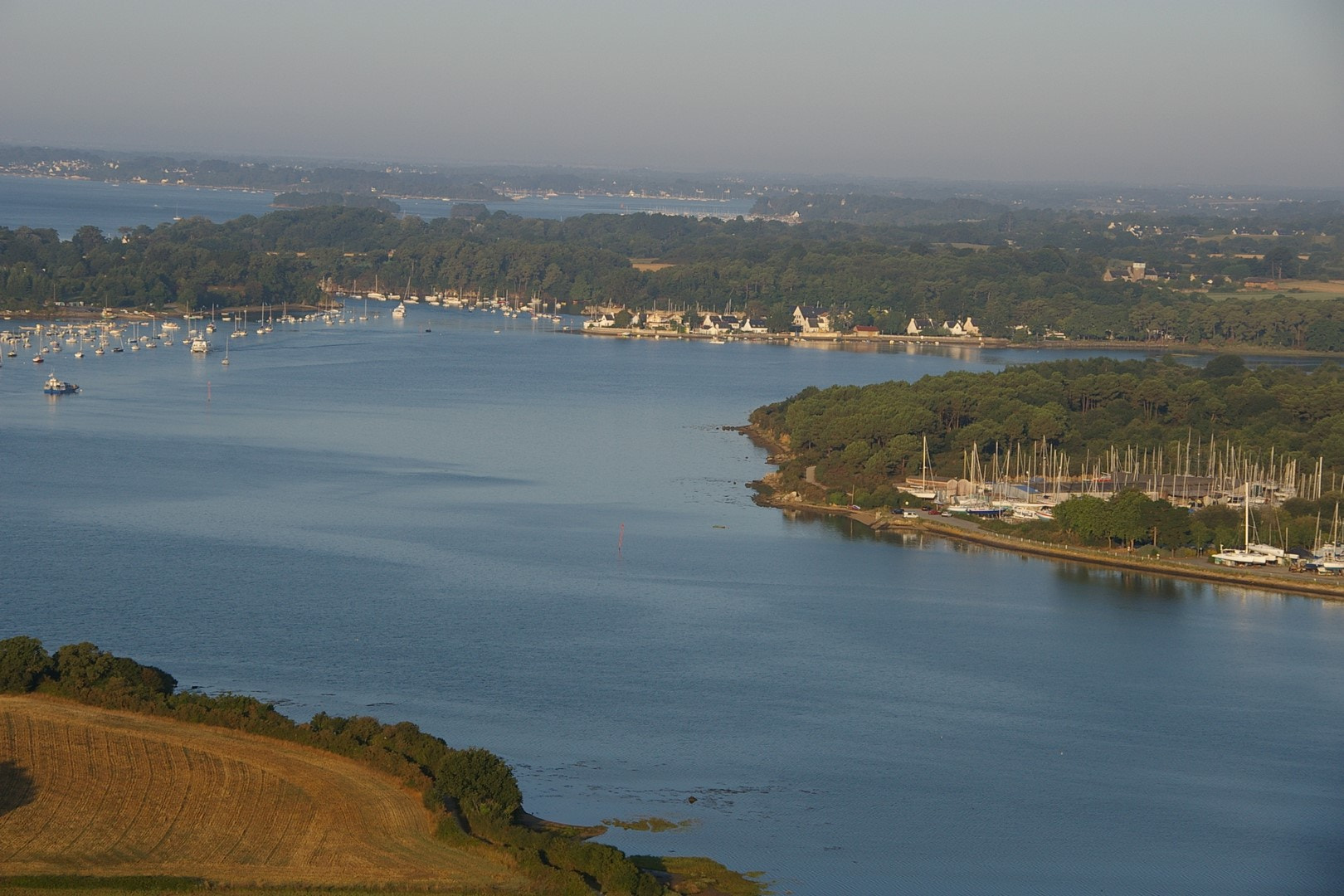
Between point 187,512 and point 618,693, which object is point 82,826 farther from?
point 187,512

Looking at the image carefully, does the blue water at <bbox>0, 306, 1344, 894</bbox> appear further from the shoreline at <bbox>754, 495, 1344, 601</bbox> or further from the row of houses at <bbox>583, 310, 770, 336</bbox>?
the row of houses at <bbox>583, 310, 770, 336</bbox>

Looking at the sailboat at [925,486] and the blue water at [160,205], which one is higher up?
the blue water at [160,205]

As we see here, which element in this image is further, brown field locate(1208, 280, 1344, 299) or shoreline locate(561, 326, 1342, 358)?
brown field locate(1208, 280, 1344, 299)

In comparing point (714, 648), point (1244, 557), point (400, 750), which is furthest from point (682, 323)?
point (400, 750)

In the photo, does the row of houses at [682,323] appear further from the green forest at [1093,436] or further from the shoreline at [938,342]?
the green forest at [1093,436]

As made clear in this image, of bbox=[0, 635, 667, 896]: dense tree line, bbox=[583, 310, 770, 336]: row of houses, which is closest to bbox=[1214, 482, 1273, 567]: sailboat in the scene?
bbox=[0, 635, 667, 896]: dense tree line

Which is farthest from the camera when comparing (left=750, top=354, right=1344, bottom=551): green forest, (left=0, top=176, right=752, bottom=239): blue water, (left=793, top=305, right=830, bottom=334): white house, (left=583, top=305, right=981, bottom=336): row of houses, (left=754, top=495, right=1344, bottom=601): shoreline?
(left=0, top=176, right=752, bottom=239): blue water

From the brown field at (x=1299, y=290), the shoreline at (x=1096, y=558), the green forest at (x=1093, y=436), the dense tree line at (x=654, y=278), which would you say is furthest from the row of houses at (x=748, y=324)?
the shoreline at (x=1096, y=558)
